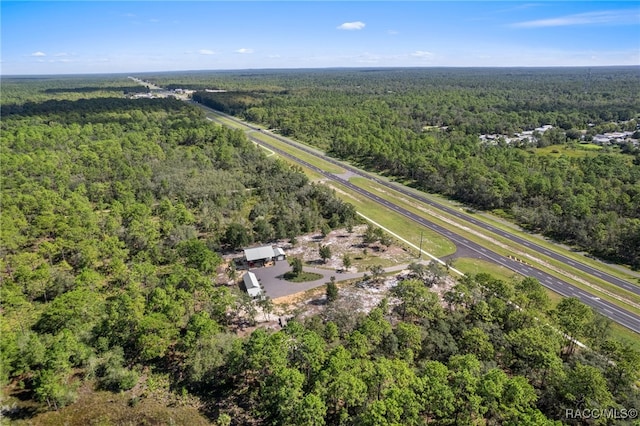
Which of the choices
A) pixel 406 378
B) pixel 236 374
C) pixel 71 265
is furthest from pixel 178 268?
pixel 406 378

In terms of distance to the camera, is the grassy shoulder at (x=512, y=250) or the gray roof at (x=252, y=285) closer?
the gray roof at (x=252, y=285)

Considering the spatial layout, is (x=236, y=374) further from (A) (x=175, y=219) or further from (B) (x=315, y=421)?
(A) (x=175, y=219)

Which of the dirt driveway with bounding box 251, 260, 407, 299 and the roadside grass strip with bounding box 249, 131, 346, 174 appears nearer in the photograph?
the dirt driveway with bounding box 251, 260, 407, 299

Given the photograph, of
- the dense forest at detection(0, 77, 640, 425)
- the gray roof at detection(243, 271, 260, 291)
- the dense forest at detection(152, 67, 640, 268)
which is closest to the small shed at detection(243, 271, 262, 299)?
the gray roof at detection(243, 271, 260, 291)

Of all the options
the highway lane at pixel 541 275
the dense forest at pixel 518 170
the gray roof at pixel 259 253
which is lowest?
the highway lane at pixel 541 275

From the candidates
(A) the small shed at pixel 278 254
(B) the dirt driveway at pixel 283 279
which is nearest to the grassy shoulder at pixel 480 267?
(B) the dirt driveway at pixel 283 279

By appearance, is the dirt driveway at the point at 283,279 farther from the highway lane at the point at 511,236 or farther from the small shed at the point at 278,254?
the highway lane at the point at 511,236

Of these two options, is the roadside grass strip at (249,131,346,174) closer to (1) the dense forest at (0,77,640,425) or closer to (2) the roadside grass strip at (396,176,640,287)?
(2) the roadside grass strip at (396,176,640,287)
